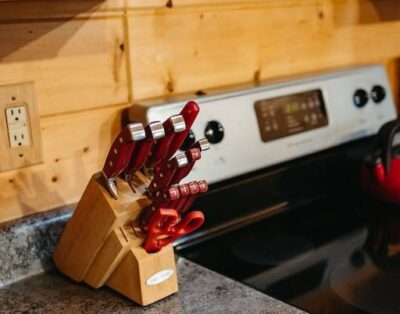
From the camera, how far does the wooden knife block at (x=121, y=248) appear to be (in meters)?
0.84

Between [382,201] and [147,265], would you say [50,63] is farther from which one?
[382,201]

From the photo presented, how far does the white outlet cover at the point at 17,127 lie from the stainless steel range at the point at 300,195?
196 millimetres

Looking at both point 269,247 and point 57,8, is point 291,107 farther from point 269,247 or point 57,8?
point 57,8

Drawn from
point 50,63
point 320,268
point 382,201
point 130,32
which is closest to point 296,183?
point 382,201

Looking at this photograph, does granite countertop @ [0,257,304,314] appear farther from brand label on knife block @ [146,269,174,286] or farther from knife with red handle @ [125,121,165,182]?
knife with red handle @ [125,121,165,182]

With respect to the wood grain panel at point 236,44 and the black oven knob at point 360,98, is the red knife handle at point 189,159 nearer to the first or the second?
the wood grain panel at point 236,44

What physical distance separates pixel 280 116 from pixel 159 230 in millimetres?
476

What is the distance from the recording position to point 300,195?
51.0 inches

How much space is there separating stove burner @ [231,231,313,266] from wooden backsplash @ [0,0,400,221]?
31cm

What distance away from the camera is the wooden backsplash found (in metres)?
0.94

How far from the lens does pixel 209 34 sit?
46.4 inches

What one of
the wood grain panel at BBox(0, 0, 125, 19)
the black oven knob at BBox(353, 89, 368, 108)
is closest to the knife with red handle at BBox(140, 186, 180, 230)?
the wood grain panel at BBox(0, 0, 125, 19)

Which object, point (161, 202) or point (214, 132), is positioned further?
point (214, 132)

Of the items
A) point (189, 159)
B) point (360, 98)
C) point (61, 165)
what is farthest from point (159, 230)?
point (360, 98)
